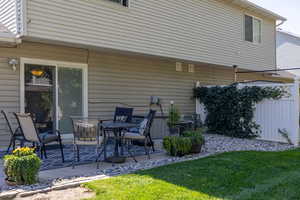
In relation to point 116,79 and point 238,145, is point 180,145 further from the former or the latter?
point 116,79

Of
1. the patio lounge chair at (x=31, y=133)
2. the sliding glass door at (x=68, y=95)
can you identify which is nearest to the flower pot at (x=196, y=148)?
the patio lounge chair at (x=31, y=133)

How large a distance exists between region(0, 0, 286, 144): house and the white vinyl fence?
2.61 m

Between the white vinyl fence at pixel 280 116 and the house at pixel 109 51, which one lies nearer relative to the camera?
the house at pixel 109 51

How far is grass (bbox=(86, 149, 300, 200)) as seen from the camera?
3637mm

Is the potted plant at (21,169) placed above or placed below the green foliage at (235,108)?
below

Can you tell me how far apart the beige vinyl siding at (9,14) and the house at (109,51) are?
0.07 ft

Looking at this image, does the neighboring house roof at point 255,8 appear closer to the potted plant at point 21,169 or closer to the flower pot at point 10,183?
the potted plant at point 21,169

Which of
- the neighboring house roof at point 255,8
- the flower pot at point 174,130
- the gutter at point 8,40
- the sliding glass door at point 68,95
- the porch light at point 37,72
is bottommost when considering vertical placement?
the flower pot at point 174,130

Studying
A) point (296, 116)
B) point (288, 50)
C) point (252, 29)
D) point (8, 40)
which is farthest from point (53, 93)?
point (288, 50)

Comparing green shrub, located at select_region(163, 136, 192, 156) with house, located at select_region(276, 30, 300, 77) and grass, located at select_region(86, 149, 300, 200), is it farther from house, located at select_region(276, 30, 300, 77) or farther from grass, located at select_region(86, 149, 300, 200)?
house, located at select_region(276, 30, 300, 77)

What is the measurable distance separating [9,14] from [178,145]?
4681mm

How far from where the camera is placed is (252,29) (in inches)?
496

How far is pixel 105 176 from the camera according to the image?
14.9 ft

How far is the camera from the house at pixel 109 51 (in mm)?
6648
